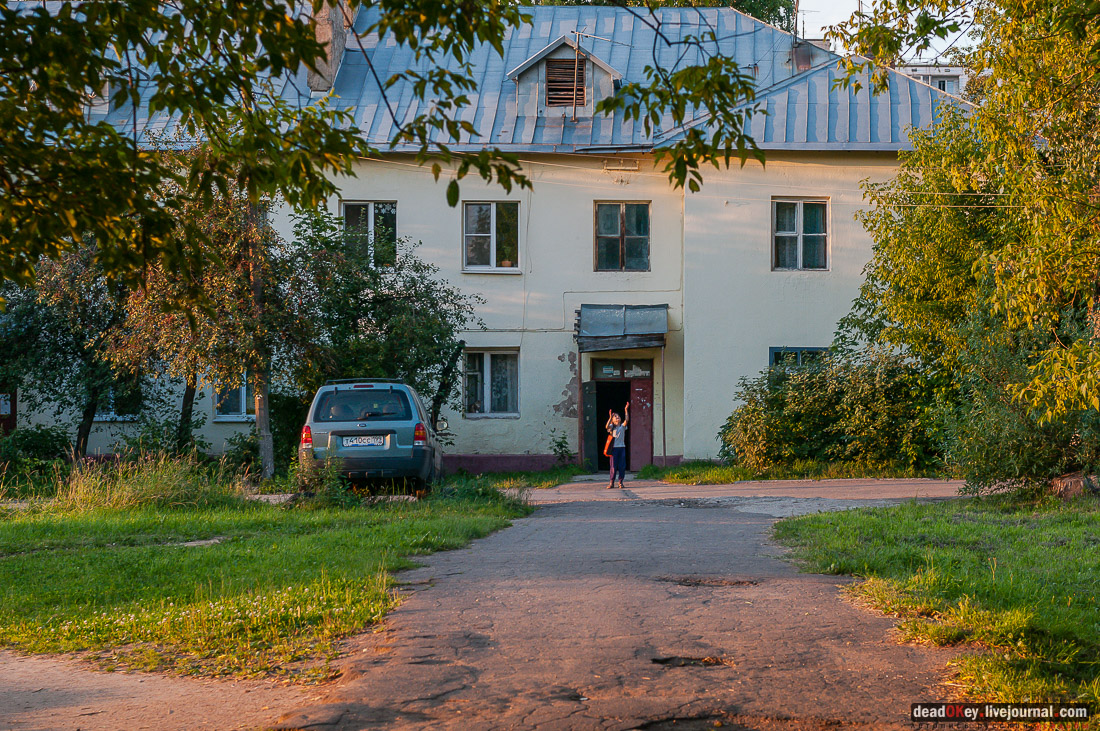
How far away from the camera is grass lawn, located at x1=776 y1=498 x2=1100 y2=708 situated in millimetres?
4840

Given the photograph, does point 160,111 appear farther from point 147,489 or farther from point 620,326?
point 620,326

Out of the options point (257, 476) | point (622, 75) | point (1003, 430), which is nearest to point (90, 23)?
point (1003, 430)

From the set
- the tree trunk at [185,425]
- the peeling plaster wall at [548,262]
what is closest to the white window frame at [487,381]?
the peeling plaster wall at [548,262]

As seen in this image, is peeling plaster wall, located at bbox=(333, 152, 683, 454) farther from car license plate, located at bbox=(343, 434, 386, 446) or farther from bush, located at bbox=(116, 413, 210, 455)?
car license plate, located at bbox=(343, 434, 386, 446)

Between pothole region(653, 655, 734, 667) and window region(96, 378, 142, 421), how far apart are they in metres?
16.5

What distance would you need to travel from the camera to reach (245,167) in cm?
459

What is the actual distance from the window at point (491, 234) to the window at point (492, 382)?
7.32 ft

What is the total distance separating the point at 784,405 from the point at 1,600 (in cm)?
1566

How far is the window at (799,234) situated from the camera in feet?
75.8

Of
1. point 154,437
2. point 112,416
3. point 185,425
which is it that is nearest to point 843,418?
point 154,437

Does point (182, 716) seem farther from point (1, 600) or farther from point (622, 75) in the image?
point (622, 75)

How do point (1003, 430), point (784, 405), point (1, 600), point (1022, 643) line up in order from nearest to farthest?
point (1022, 643) < point (1, 600) < point (1003, 430) < point (784, 405)

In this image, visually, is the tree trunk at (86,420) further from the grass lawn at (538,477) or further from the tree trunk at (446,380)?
the grass lawn at (538,477)

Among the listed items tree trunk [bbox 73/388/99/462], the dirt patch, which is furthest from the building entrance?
the dirt patch
